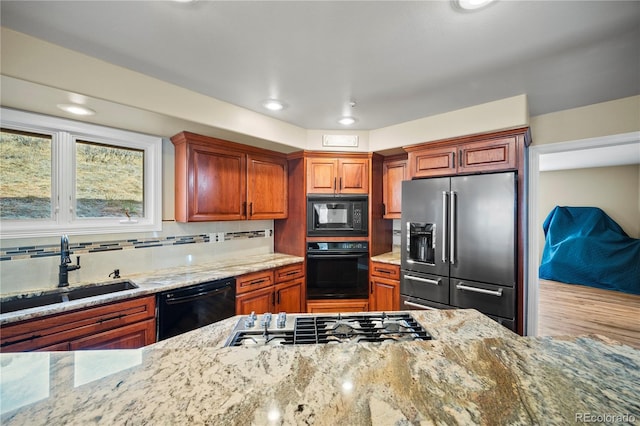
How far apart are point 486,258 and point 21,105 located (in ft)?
12.5

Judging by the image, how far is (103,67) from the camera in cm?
183

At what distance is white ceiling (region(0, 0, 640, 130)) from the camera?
4.47 feet

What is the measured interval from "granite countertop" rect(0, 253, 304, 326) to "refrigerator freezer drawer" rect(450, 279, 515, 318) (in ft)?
5.53

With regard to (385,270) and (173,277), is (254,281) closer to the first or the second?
(173,277)

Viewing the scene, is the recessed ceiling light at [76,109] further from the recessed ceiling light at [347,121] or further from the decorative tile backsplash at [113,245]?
the recessed ceiling light at [347,121]

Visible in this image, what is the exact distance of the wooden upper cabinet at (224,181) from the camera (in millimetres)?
2666

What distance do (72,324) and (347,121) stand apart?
2805 millimetres

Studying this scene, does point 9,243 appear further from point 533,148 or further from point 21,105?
point 533,148

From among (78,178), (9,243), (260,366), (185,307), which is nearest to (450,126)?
(260,366)

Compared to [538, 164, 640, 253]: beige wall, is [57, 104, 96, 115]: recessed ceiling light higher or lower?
higher

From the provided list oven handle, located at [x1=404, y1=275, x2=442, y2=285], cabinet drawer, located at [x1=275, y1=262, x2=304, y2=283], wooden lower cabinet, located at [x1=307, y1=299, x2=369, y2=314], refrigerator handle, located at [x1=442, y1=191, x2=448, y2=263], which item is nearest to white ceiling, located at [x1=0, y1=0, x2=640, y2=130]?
refrigerator handle, located at [x1=442, y1=191, x2=448, y2=263]

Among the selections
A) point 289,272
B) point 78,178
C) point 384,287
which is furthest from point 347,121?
point 78,178

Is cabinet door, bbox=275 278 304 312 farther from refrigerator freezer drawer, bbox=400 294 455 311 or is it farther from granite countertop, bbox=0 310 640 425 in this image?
granite countertop, bbox=0 310 640 425

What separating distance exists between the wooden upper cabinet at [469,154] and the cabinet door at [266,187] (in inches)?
61.2
